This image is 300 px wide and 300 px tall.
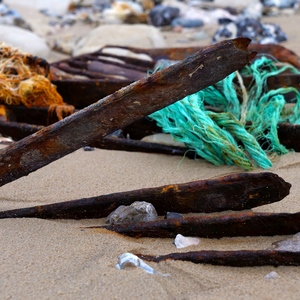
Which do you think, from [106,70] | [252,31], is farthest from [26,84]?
[252,31]

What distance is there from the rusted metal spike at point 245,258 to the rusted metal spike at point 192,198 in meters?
0.34

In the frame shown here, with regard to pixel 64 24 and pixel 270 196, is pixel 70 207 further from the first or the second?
pixel 64 24

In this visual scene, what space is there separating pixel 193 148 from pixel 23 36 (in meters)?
4.67

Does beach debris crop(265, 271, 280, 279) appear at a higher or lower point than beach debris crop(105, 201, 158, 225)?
Answer: higher

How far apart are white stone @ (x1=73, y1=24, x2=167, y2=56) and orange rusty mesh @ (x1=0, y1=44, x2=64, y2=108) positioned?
10.2 ft

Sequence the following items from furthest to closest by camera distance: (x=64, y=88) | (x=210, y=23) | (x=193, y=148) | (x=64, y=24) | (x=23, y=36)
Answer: (x=64, y=24) < (x=210, y=23) < (x=23, y=36) < (x=64, y=88) < (x=193, y=148)

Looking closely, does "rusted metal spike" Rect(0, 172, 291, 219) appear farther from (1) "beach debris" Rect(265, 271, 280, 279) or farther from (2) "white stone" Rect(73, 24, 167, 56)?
(2) "white stone" Rect(73, 24, 167, 56)

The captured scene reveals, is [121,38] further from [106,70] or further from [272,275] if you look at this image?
[272,275]

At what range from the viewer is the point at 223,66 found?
227 centimetres

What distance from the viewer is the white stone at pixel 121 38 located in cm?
765

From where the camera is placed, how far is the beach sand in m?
2.03

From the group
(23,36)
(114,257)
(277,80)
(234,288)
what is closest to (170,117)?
(277,80)

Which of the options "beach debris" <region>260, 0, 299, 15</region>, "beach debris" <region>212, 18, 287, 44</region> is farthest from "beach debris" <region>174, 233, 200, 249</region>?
"beach debris" <region>260, 0, 299, 15</region>

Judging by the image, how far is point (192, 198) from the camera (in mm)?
2537
